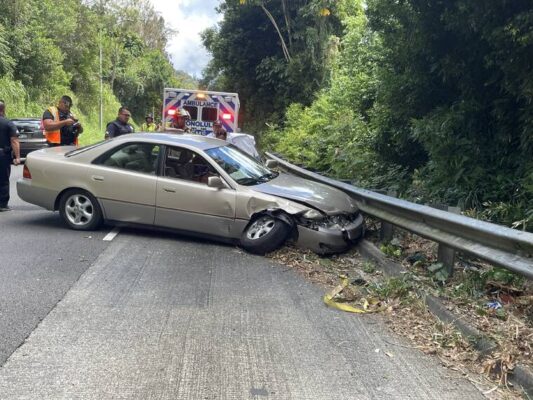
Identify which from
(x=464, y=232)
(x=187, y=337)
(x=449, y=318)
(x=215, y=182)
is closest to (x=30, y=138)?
(x=215, y=182)

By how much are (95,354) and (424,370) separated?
2.33 meters

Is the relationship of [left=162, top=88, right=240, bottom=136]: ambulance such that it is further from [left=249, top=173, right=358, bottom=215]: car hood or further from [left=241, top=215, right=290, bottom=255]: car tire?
[left=241, top=215, right=290, bottom=255]: car tire

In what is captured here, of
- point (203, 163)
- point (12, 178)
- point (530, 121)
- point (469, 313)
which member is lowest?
point (12, 178)

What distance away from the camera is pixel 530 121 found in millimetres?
6426

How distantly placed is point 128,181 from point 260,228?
1980 mm

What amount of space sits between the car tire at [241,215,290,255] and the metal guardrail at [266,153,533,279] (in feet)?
4.32

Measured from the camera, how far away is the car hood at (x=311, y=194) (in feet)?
22.5

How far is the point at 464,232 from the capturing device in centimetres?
502

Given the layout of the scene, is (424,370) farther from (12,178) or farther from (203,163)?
(12,178)

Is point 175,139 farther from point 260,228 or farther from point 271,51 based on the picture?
point 271,51

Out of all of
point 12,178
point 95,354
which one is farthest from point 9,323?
point 12,178

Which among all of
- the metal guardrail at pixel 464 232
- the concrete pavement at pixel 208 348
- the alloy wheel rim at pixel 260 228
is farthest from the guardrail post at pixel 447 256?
the alloy wheel rim at pixel 260 228

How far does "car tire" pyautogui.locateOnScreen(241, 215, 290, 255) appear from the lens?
22.1 ft

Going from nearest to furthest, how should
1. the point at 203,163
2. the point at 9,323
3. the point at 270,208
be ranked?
the point at 9,323, the point at 270,208, the point at 203,163
